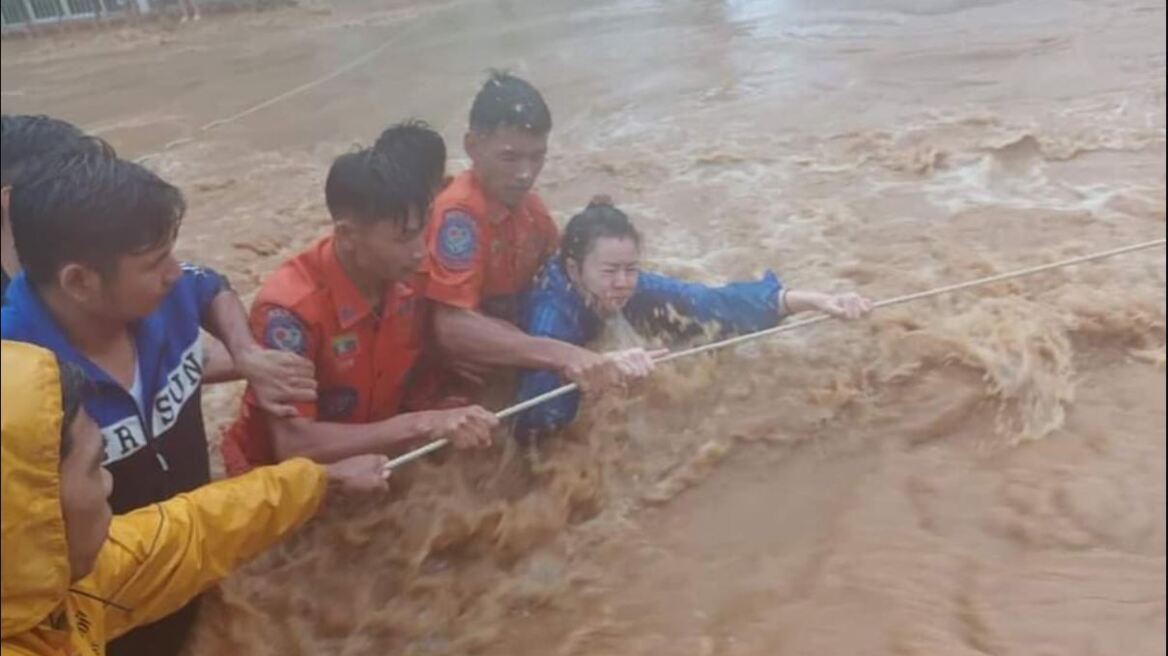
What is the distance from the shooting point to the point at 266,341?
1961mm

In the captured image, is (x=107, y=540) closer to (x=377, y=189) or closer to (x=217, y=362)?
(x=217, y=362)

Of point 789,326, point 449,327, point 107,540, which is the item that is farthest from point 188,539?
point 789,326

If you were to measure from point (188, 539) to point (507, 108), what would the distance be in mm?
1057

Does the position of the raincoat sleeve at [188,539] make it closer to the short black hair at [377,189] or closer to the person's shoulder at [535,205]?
the short black hair at [377,189]

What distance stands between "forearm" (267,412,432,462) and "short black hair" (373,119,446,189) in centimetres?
42

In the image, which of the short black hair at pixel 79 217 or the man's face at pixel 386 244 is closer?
the short black hair at pixel 79 217

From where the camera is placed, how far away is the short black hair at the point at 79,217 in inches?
60.4

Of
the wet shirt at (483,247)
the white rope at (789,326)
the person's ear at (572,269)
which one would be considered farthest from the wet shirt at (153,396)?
the person's ear at (572,269)

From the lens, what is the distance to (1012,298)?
97.7 inches

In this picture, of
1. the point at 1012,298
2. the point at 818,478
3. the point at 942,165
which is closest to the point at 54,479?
the point at 818,478

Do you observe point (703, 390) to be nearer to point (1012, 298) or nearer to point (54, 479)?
point (1012, 298)

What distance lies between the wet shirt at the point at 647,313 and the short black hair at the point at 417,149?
35 centimetres

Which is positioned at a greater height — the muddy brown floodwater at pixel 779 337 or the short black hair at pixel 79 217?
the short black hair at pixel 79 217

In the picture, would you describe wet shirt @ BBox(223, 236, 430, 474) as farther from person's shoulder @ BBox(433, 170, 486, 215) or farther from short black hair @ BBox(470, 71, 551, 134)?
short black hair @ BBox(470, 71, 551, 134)
